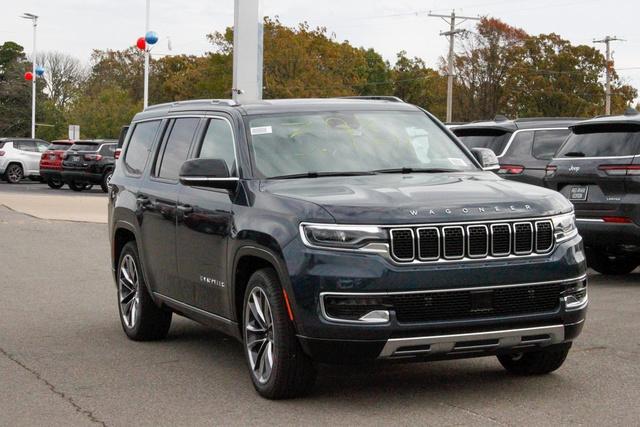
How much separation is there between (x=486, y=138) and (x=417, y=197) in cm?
950

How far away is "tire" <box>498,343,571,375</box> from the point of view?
287 inches

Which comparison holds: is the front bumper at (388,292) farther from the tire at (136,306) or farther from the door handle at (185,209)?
the tire at (136,306)

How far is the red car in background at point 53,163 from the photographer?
39.8 metres

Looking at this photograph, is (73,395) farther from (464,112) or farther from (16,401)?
(464,112)

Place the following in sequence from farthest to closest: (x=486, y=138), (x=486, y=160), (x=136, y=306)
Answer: (x=486, y=138)
(x=136, y=306)
(x=486, y=160)

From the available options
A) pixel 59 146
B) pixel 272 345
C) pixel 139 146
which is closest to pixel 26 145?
pixel 59 146

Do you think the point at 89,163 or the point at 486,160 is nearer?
the point at 486,160

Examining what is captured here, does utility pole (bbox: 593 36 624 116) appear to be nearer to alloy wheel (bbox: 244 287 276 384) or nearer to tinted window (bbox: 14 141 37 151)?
tinted window (bbox: 14 141 37 151)

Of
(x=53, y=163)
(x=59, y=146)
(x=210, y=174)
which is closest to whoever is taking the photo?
(x=210, y=174)

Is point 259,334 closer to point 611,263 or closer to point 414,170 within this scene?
point 414,170

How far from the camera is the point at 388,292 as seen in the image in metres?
6.24

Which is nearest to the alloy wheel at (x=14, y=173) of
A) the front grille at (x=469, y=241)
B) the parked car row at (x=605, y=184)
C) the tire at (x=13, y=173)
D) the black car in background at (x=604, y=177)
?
the tire at (x=13, y=173)

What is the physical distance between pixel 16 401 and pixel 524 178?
952cm

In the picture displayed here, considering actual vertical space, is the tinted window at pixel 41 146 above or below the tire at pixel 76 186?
above
